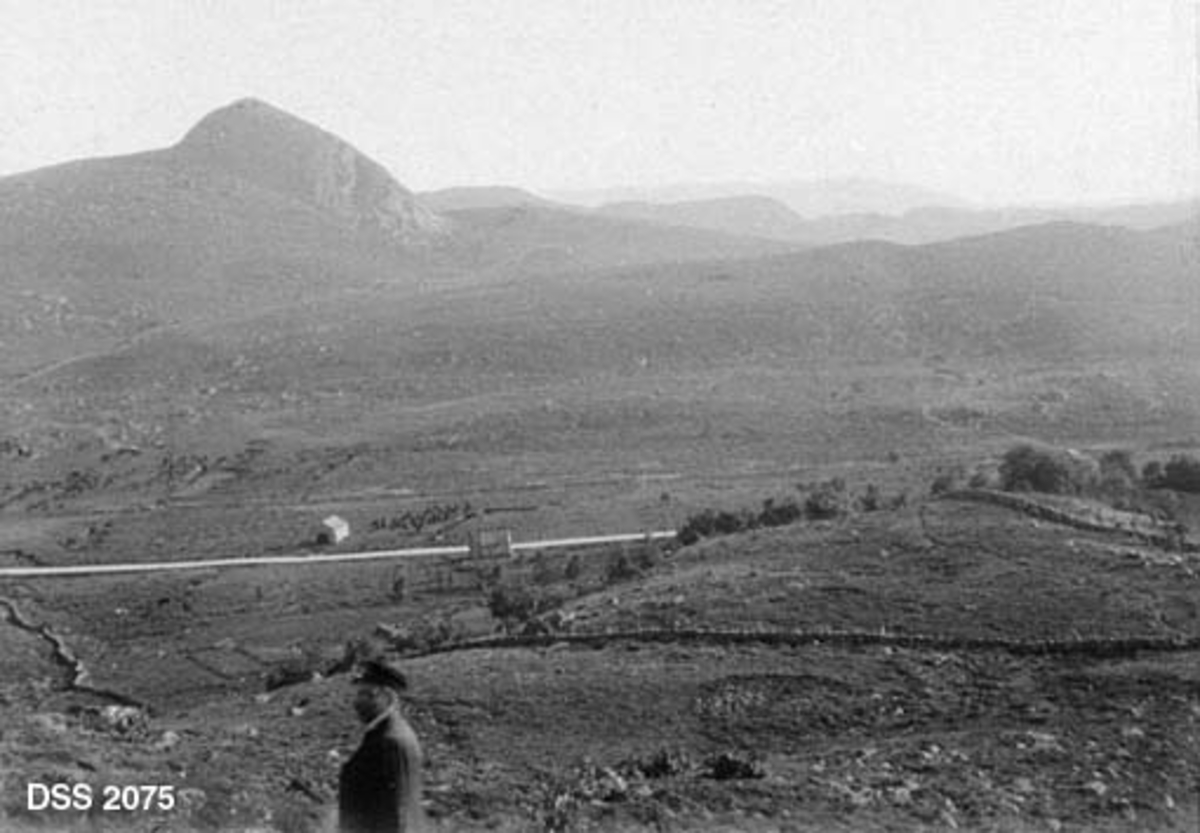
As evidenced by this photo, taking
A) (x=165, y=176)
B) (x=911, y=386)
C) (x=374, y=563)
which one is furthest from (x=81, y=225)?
(x=374, y=563)

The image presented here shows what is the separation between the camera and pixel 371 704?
6.44m

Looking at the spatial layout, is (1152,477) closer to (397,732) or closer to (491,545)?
(491,545)

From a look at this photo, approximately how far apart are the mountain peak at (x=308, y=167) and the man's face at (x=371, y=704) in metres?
116

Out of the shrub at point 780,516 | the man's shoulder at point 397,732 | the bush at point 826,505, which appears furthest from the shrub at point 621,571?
the man's shoulder at point 397,732

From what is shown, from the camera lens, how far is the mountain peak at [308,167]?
12531 cm

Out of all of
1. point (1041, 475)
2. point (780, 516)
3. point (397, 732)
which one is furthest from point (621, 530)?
point (397, 732)

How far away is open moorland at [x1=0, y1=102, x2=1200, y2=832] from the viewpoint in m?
12.9

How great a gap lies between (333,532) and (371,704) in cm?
2942

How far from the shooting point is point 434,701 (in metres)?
15.6

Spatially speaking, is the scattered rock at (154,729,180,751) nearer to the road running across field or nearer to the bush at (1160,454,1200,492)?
the road running across field

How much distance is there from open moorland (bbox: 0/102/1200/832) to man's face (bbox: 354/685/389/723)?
3.87 meters

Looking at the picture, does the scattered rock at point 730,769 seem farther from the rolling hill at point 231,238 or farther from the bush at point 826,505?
the rolling hill at point 231,238

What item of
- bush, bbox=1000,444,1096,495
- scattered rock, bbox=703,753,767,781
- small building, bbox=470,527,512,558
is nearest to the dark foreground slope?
scattered rock, bbox=703,753,767,781

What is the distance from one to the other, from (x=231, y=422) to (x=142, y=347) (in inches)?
809
